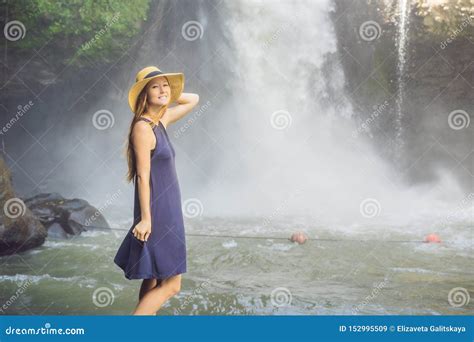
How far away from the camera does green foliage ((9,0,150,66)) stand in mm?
7648

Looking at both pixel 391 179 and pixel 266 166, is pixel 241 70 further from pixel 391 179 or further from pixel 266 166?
pixel 391 179

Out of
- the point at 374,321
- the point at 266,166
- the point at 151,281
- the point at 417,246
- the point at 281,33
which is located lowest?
the point at 151,281

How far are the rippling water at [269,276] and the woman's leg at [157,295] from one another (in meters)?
1.30

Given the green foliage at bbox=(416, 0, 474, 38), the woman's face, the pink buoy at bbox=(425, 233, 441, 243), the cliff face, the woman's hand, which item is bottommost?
the woman's hand

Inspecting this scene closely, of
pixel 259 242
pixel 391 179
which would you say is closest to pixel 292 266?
pixel 259 242

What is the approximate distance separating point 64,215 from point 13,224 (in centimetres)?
140

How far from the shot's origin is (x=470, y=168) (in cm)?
1134

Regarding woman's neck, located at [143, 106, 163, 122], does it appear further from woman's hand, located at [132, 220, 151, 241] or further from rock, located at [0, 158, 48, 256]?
rock, located at [0, 158, 48, 256]

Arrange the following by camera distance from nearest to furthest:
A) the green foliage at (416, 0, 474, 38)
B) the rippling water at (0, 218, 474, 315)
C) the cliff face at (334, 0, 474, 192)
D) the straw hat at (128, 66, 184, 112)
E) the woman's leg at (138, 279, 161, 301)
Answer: the straw hat at (128, 66, 184, 112), the woman's leg at (138, 279, 161, 301), the rippling water at (0, 218, 474, 315), the green foliage at (416, 0, 474, 38), the cliff face at (334, 0, 474, 192)

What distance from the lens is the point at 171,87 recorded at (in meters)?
3.23

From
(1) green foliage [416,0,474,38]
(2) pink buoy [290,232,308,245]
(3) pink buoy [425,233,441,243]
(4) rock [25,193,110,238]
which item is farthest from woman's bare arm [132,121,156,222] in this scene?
(1) green foliage [416,0,474,38]

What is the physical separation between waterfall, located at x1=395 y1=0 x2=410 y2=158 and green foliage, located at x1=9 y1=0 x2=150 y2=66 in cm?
484

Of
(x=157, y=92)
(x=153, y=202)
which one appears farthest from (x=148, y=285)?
(x=157, y=92)

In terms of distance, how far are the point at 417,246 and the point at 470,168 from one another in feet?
17.5
